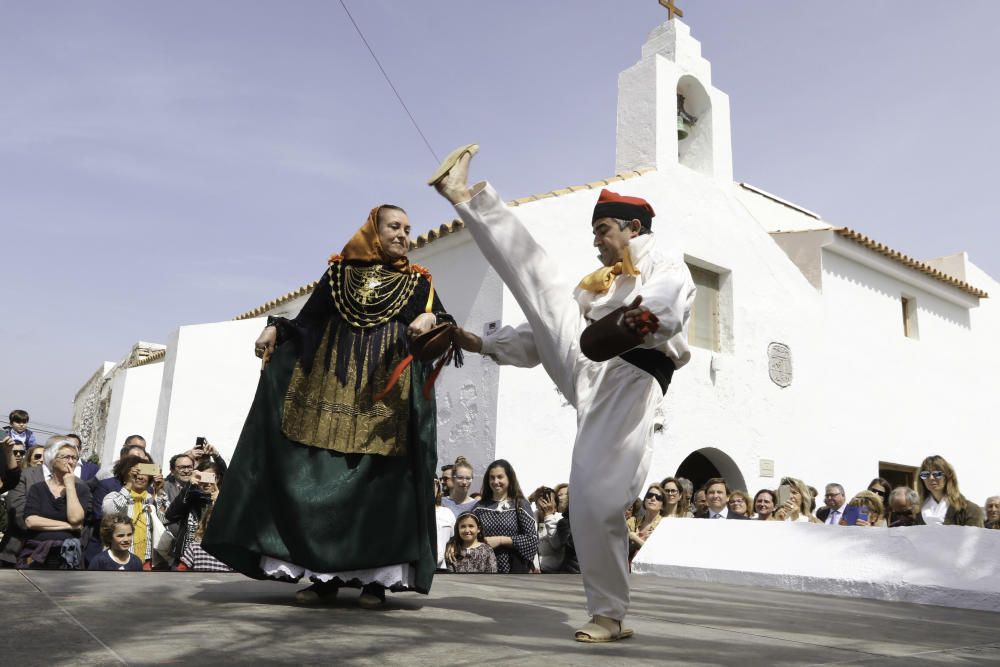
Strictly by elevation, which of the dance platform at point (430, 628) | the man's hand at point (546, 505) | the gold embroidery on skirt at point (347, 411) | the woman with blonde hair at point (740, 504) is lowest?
the dance platform at point (430, 628)

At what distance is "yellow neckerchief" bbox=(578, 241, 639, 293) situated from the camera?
3.06m

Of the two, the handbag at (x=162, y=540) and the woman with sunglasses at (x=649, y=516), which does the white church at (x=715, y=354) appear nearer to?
the woman with sunglasses at (x=649, y=516)

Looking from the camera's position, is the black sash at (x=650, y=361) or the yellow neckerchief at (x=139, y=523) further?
the yellow neckerchief at (x=139, y=523)

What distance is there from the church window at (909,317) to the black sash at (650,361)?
44.5 feet

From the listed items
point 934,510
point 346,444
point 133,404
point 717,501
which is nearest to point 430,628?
point 346,444

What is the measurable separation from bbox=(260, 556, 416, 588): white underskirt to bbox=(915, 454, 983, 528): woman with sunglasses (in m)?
4.36

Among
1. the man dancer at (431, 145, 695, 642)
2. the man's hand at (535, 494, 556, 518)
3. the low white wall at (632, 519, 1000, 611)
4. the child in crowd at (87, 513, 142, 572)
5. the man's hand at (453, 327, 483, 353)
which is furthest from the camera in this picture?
the man's hand at (535, 494, 556, 518)

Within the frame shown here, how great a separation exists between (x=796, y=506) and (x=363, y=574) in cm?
532

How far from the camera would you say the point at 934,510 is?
635 cm

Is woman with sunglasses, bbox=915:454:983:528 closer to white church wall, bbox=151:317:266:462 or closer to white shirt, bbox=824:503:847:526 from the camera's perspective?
white shirt, bbox=824:503:847:526

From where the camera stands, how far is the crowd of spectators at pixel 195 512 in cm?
531

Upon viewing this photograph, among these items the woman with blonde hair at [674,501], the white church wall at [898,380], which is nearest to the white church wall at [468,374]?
the woman with blonde hair at [674,501]

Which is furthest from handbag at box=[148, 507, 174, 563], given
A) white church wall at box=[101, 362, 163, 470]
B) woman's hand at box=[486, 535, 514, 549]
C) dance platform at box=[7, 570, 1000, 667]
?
white church wall at box=[101, 362, 163, 470]

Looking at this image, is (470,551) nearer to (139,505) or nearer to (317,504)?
(139,505)
